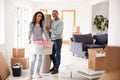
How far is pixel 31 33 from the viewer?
13.9 ft

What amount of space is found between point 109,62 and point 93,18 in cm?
833

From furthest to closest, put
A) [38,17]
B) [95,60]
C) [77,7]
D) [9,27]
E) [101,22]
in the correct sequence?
[77,7]
[101,22]
[9,27]
[38,17]
[95,60]

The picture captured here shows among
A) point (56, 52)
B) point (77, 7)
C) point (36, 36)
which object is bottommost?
point (56, 52)

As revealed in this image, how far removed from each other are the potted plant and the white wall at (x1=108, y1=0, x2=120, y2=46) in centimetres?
787

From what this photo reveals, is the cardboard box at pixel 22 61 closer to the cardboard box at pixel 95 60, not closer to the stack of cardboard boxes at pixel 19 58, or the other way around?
the stack of cardboard boxes at pixel 19 58

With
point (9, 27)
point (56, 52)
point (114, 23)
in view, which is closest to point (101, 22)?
point (9, 27)

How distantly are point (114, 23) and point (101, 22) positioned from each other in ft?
26.2

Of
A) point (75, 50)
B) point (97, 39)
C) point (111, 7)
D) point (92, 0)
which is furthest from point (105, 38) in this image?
point (111, 7)

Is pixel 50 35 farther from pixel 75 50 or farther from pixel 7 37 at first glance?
pixel 75 50

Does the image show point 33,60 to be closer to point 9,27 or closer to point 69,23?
point 9,27

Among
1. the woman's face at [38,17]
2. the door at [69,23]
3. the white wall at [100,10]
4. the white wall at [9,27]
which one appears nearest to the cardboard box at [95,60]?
the woman's face at [38,17]

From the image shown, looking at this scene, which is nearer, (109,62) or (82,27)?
(109,62)

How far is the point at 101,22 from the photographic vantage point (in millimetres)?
10938

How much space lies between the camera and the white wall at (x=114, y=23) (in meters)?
3.05
